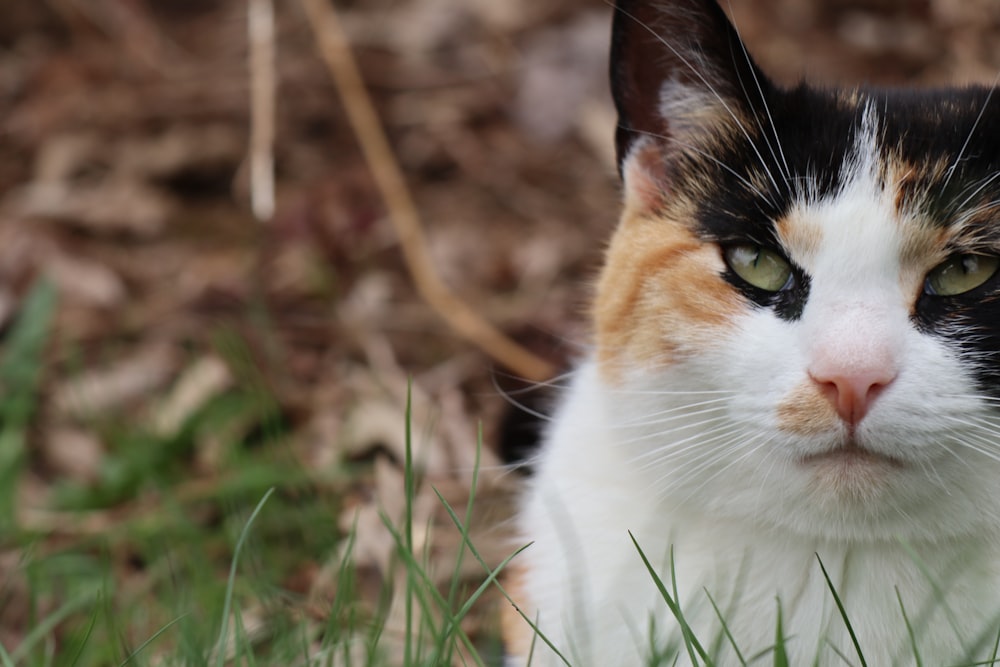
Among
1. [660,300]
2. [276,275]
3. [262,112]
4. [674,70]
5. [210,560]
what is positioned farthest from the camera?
[262,112]

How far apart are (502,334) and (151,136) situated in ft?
5.64

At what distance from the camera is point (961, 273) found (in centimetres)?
166

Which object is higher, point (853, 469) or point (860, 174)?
point (860, 174)

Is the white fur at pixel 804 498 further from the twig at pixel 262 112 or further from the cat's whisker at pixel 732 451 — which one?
the twig at pixel 262 112

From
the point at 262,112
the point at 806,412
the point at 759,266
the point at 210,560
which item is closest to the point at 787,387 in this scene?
the point at 806,412

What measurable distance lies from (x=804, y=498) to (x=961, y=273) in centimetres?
41

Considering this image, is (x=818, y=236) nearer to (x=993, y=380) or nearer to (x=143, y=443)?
(x=993, y=380)

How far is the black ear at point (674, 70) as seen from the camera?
1.89m

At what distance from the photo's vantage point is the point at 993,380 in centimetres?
159

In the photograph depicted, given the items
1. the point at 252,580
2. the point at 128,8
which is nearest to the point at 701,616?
the point at 252,580

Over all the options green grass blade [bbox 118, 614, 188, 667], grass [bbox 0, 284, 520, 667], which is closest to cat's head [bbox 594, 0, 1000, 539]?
grass [bbox 0, 284, 520, 667]

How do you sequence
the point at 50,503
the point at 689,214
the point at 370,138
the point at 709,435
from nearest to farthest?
the point at 709,435 < the point at 689,214 < the point at 50,503 < the point at 370,138

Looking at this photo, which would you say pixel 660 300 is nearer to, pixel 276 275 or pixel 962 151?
pixel 962 151

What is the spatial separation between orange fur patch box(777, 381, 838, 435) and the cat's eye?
10.6 inches
